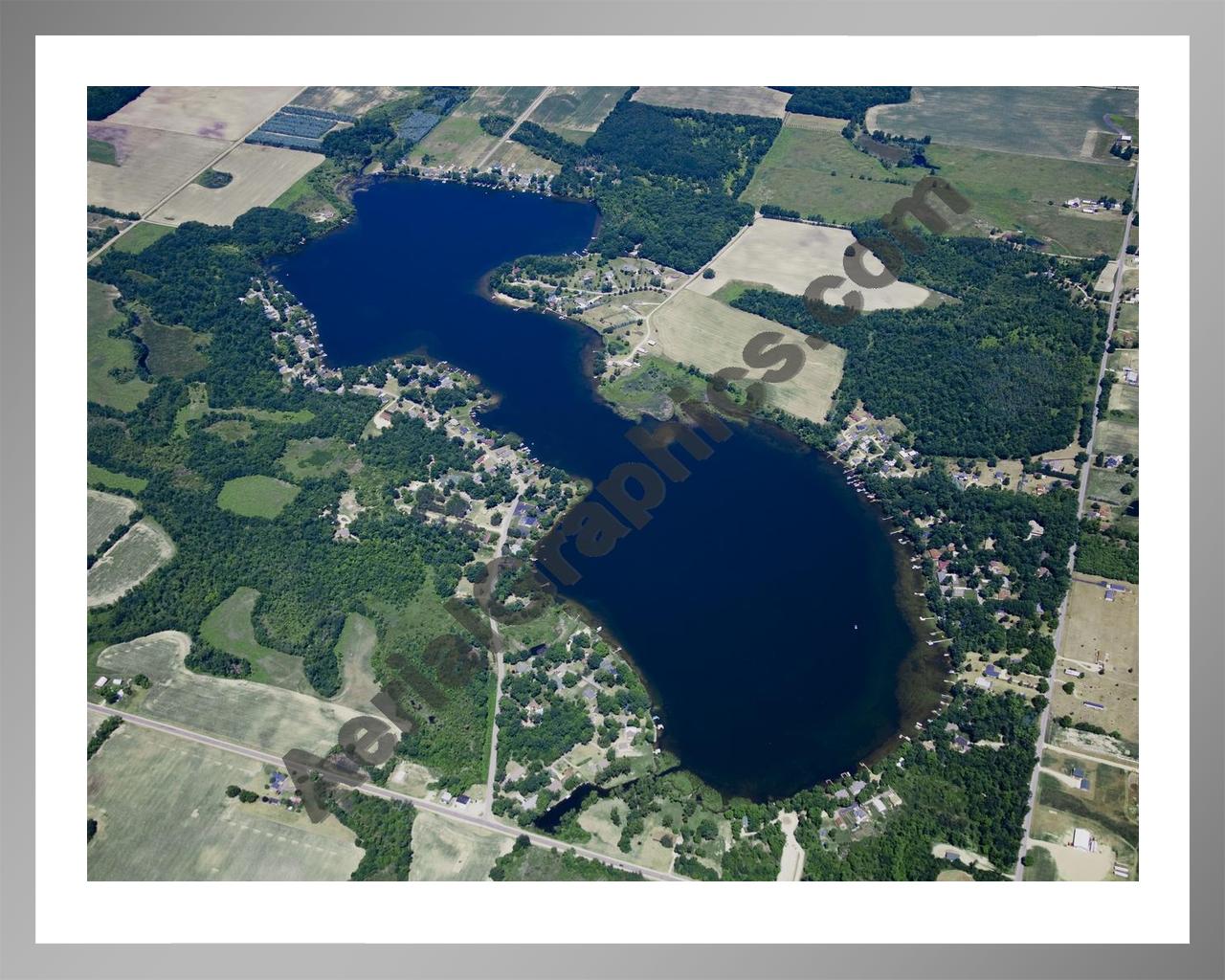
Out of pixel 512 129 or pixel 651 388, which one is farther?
pixel 512 129

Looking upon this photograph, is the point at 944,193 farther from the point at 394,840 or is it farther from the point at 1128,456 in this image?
the point at 394,840

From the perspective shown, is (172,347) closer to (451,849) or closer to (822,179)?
(451,849)

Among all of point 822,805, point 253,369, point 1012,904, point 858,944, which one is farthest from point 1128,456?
point 253,369

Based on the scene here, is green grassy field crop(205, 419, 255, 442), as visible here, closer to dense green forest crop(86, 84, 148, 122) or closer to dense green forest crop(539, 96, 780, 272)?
dense green forest crop(539, 96, 780, 272)

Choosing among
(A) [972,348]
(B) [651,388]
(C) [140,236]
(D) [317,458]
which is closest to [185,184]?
(C) [140,236]

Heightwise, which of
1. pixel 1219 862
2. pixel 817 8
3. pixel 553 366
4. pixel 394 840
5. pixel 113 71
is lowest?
pixel 394 840

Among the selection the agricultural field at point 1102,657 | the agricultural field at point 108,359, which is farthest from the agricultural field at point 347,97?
the agricultural field at point 1102,657
